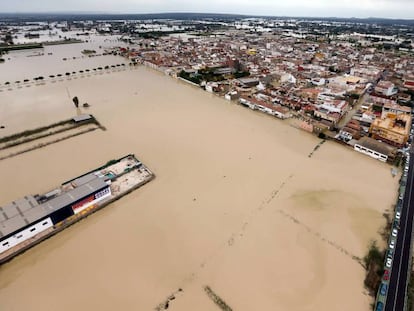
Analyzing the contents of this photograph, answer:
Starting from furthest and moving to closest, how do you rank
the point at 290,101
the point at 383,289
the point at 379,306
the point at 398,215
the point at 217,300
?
the point at 290,101, the point at 398,215, the point at 383,289, the point at 217,300, the point at 379,306

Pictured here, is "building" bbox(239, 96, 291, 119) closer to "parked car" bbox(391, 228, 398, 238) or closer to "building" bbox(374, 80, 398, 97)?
"building" bbox(374, 80, 398, 97)

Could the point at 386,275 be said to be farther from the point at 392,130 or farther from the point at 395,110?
the point at 395,110

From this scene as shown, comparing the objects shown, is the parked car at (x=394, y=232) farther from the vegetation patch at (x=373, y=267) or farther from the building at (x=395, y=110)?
the building at (x=395, y=110)

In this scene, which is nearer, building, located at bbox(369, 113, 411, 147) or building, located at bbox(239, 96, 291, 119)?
building, located at bbox(369, 113, 411, 147)

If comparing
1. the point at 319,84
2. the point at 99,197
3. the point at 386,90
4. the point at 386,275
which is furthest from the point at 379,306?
the point at 319,84

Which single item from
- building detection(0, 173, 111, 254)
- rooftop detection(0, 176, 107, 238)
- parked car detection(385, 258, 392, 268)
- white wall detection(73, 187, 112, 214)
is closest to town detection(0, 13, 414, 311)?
parked car detection(385, 258, 392, 268)

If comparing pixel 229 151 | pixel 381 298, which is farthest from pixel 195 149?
pixel 381 298
